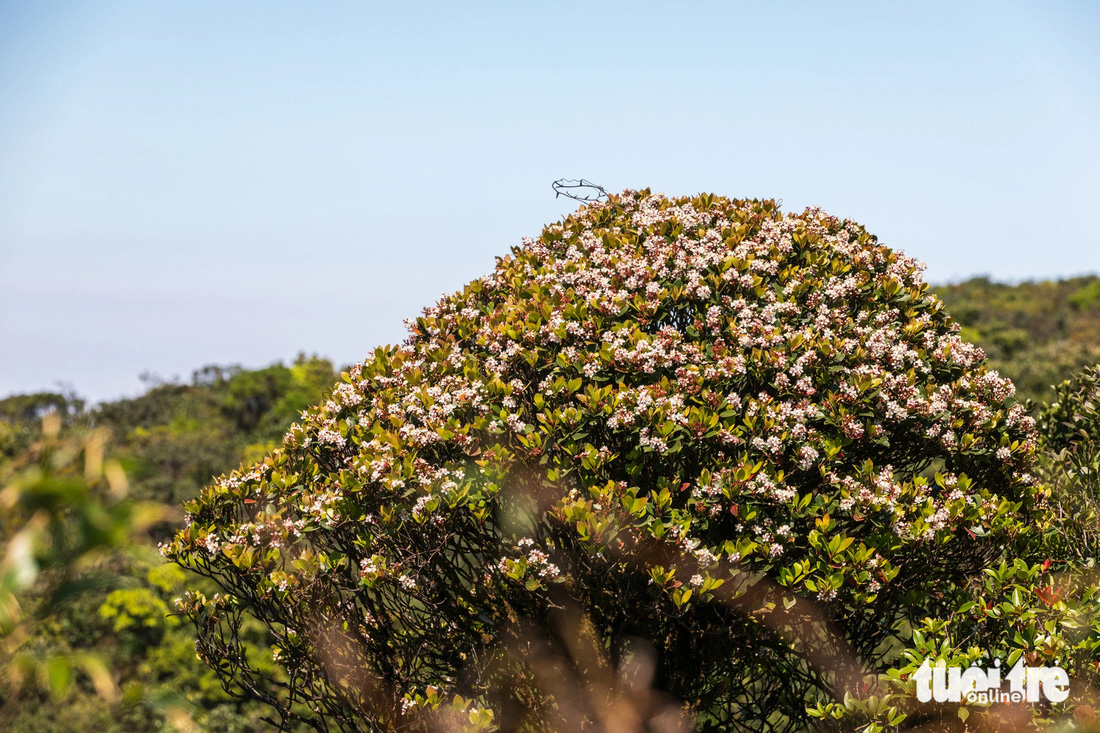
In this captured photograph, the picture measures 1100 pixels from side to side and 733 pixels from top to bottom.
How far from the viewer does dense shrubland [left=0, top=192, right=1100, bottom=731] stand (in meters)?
6.13

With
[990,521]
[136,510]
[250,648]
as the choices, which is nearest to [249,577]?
[136,510]

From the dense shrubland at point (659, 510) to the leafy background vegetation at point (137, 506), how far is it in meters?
0.74

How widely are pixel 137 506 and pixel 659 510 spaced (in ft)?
14.0

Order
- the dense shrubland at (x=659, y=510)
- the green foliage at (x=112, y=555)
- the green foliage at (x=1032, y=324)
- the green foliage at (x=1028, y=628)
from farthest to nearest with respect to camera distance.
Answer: the green foliage at (x=1032, y=324)
the dense shrubland at (x=659, y=510)
the green foliage at (x=1028, y=628)
the green foliage at (x=112, y=555)

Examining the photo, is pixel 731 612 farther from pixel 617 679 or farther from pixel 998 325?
pixel 998 325

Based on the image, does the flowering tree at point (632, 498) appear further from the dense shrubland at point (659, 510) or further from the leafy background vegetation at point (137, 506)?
the leafy background vegetation at point (137, 506)

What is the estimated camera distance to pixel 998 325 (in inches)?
2261

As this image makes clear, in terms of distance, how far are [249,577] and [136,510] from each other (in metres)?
4.83

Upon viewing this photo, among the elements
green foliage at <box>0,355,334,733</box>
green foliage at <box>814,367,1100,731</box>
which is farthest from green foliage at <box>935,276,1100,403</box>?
green foliage at <box>0,355,334,733</box>

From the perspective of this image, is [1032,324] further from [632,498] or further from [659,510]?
[632,498]

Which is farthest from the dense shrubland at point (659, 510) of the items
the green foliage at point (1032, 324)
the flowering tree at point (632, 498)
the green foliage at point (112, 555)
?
the green foliage at point (1032, 324)

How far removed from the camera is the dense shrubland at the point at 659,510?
6.13 meters

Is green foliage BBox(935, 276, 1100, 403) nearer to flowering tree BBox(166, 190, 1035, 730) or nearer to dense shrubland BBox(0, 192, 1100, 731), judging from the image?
dense shrubland BBox(0, 192, 1100, 731)

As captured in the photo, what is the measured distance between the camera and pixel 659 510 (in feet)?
19.9
